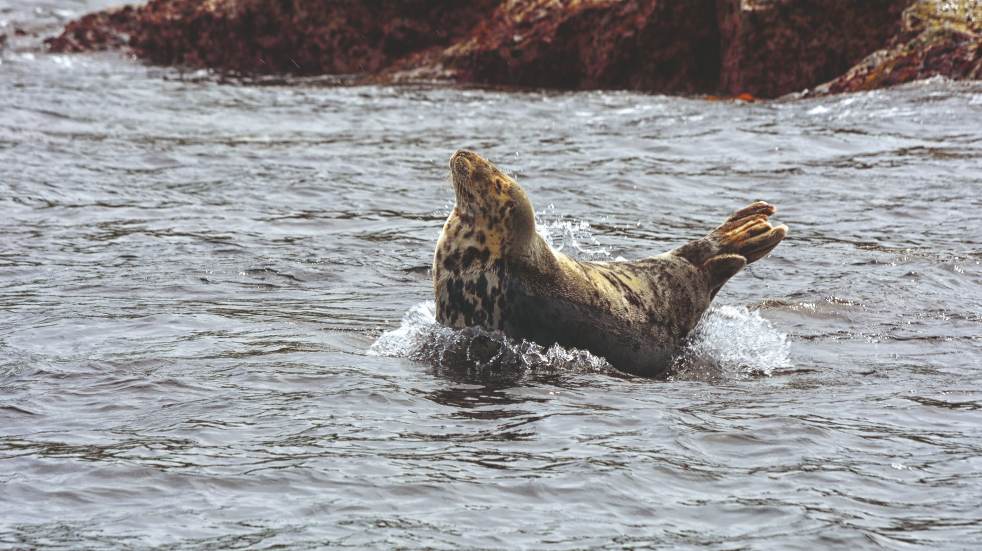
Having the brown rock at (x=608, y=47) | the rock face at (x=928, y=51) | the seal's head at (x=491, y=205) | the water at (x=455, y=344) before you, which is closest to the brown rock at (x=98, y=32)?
the water at (x=455, y=344)

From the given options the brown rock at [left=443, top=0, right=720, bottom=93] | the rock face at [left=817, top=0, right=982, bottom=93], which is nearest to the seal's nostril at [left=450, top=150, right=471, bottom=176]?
the rock face at [left=817, top=0, right=982, bottom=93]

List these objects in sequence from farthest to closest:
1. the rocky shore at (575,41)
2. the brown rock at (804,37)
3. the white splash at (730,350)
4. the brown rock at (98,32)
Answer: the brown rock at (98,32), the brown rock at (804,37), the rocky shore at (575,41), the white splash at (730,350)

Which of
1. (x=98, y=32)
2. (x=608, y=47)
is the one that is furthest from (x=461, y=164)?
(x=98, y=32)

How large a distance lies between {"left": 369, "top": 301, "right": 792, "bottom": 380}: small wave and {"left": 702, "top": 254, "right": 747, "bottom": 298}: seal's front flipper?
23cm

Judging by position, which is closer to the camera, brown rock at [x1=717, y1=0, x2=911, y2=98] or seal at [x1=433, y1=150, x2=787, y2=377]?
seal at [x1=433, y1=150, x2=787, y2=377]

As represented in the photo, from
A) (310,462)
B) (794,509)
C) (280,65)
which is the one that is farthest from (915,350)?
(280,65)

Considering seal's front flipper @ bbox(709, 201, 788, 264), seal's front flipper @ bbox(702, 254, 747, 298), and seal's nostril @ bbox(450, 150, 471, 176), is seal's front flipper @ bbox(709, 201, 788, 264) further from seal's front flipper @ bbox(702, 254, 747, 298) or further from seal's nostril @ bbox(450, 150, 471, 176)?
seal's nostril @ bbox(450, 150, 471, 176)

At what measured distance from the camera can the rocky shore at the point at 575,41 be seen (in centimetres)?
1608

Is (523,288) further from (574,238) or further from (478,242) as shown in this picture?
A: (574,238)

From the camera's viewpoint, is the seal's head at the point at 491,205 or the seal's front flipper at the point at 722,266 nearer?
the seal's head at the point at 491,205

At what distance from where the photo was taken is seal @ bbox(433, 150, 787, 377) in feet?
22.9

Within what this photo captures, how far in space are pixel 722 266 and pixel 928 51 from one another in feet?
29.5

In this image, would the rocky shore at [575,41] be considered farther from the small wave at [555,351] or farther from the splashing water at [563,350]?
the small wave at [555,351]

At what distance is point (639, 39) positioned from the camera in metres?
17.4
